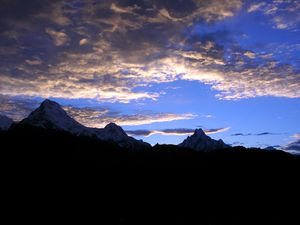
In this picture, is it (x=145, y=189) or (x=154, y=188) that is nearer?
(x=145, y=189)

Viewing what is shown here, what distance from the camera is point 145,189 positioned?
6029 inches

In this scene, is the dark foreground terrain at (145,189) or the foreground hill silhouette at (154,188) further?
the foreground hill silhouette at (154,188)

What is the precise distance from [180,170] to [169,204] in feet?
162

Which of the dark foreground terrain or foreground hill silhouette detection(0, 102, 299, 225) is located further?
foreground hill silhouette detection(0, 102, 299, 225)

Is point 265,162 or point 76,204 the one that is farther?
point 265,162

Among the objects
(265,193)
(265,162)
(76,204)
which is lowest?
(76,204)

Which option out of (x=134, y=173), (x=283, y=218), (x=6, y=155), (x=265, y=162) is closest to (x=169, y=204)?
(x=134, y=173)

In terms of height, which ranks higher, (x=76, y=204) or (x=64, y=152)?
(x=64, y=152)

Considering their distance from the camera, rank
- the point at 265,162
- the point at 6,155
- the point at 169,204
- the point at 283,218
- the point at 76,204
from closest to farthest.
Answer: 1. the point at 283,218
2. the point at 76,204
3. the point at 169,204
4. the point at 6,155
5. the point at 265,162

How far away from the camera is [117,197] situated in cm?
14125

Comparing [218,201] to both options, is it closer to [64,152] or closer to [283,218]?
[283,218]

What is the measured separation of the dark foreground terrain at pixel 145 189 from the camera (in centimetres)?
12338

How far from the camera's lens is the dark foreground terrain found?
12338 centimetres

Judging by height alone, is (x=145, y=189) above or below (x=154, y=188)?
below
